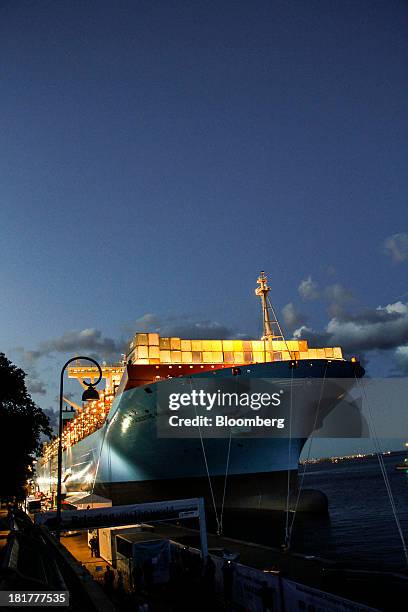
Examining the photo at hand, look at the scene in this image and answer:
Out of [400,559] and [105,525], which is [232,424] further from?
[105,525]

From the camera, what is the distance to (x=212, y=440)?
40.1 metres

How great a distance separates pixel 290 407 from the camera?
4112cm

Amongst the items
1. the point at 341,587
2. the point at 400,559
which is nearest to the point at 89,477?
the point at 400,559

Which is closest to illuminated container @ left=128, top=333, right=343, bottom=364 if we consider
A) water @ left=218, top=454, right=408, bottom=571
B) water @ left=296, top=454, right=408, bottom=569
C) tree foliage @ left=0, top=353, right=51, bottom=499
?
water @ left=218, top=454, right=408, bottom=571

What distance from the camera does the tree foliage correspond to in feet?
70.2

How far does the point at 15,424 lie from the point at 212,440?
2111cm

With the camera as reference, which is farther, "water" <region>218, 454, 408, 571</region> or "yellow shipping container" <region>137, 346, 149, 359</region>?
"yellow shipping container" <region>137, 346, 149, 359</region>

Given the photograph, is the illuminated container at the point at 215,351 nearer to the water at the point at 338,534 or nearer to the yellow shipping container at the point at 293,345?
the yellow shipping container at the point at 293,345

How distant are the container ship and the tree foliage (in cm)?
1712

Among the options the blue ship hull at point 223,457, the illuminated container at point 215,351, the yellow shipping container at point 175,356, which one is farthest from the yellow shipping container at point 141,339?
the blue ship hull at point 223,457

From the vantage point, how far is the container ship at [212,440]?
4050cm

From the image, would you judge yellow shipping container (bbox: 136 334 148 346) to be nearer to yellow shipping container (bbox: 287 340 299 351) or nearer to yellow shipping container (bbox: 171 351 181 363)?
yellow shipping container (bbox: 171 351 181 363)

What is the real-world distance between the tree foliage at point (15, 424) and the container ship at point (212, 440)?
56.2 ft

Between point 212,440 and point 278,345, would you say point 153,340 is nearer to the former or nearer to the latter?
point 278,345
